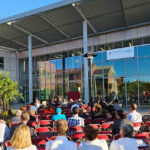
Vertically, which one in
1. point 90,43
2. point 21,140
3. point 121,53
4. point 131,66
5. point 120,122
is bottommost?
point 120,122

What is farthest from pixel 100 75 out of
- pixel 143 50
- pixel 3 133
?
pixel 3 133

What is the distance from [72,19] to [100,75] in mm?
7058

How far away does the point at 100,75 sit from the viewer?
2152 cm

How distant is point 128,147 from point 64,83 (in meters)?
21.8

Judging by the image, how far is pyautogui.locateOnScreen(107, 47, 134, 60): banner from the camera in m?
19.1

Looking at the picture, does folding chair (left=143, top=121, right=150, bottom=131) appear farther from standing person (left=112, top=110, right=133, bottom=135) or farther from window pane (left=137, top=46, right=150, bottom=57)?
window pane (left=137, top=46, right=150, bottom=57)

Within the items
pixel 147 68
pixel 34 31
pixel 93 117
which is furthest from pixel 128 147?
pixel 34 31

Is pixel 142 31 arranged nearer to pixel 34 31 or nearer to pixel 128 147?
pixel 34 31

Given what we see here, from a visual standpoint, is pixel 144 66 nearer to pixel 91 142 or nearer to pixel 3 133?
pixel 3 133

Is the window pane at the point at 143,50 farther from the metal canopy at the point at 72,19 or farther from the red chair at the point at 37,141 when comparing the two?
the red chair at the point at 37,141

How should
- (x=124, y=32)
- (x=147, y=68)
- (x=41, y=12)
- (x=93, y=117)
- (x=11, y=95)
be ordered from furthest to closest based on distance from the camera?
(x=124, y=32) → (x=147, y=68) → (x=41, y=12) → (x=11, y=95) → (x=93, y=117)

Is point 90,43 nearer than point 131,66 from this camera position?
No

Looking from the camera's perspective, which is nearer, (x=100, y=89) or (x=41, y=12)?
(x=41, y=12)

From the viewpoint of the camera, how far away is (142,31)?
19.4m
